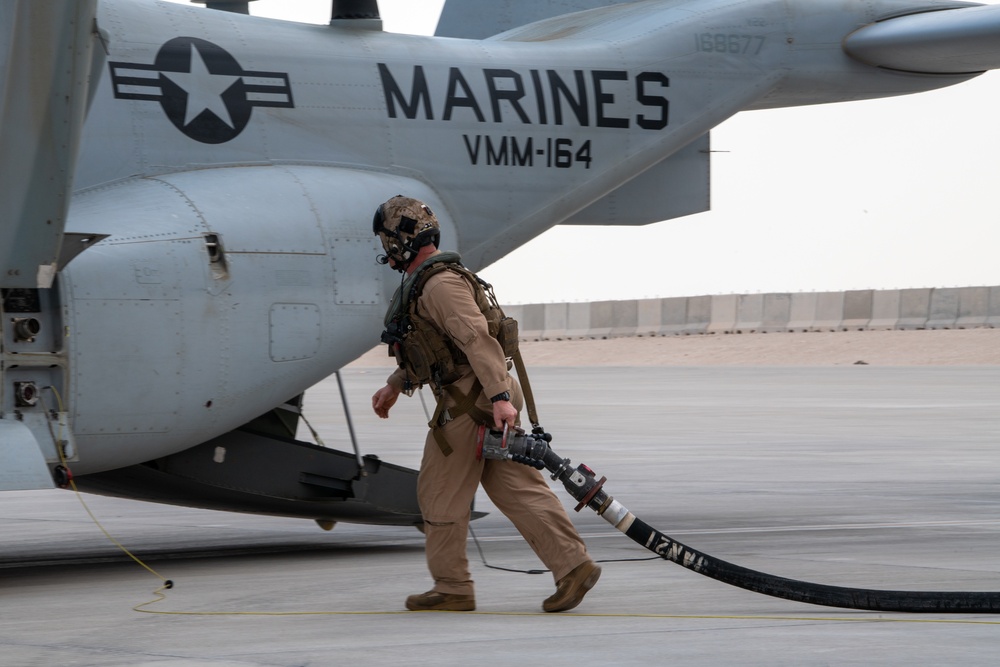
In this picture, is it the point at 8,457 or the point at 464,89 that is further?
the point at 464,89

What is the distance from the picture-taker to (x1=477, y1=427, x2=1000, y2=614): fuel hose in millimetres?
6426

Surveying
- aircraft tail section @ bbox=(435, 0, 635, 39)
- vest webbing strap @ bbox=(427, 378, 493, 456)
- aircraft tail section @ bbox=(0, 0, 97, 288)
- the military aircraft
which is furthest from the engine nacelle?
aircraft tail section @ bbox=(435, 0, 635, 39)

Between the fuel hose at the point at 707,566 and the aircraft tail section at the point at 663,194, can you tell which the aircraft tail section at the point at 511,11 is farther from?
the fuel hose at the point at 707,566

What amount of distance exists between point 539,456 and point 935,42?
6.14 metres

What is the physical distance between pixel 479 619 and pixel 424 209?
1979 millimetres

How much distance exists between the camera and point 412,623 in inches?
257

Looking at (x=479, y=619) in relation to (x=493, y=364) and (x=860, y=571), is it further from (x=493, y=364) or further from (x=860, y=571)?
(x=860, y=571)

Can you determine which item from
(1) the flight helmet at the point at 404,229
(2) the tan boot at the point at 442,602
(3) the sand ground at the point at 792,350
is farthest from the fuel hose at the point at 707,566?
(3) the sand ground at the point at 792,350

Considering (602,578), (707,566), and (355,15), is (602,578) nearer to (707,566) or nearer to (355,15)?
(707,566)

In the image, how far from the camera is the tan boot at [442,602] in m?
6.83

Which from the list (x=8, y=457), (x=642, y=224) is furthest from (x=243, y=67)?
(x=642, y=224)

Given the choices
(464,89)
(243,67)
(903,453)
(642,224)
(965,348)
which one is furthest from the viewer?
(965,348)

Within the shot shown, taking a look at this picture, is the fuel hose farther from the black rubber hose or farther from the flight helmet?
the flight helmet

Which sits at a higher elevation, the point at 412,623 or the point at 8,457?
the point at 8,457
